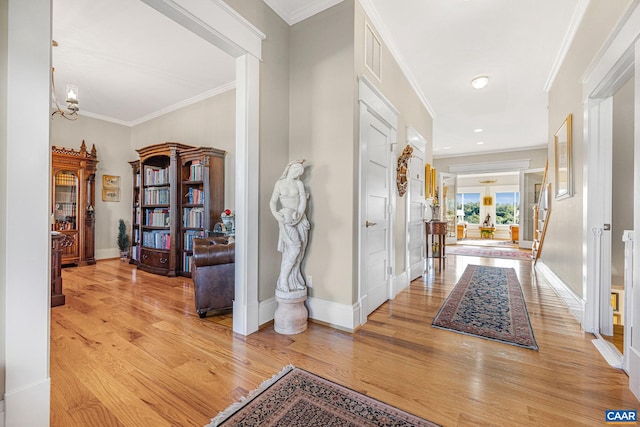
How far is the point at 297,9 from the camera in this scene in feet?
8.41

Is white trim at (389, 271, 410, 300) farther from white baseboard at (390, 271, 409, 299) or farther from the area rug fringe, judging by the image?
the area rug fringe

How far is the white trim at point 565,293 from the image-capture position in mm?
2578

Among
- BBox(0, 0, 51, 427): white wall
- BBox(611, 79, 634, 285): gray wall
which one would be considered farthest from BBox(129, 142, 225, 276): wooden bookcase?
BBox(611, 79, 634, 285): gray wall

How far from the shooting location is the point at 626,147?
257 centimetres

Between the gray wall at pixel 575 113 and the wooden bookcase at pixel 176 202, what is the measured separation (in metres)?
4.35

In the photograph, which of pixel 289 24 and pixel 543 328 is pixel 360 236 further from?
pixel 289 24

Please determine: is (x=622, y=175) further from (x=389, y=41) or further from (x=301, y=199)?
(x=301, y=199)

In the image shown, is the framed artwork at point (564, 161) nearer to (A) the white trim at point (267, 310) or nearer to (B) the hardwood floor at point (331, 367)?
(B) the hardwood floor at point (331, 367)

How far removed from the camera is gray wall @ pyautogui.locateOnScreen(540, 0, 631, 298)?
2.20 m

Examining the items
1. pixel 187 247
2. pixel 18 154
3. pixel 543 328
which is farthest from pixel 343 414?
pixel 187 247

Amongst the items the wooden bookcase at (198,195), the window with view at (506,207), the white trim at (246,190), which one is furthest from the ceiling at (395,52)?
the window with view at (506,207)

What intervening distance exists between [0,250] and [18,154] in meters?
0.39

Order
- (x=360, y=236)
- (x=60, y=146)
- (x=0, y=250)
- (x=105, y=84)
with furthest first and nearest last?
(x=60, y=146), (x=105, y=84), (x=360, y=236), (x=0, y=250)

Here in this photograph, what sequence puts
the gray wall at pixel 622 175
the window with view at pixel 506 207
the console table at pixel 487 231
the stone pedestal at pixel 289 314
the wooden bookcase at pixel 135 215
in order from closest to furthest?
1. the stone pedestal at pixel 289 314
2. the gray wall at pixel 622 175
3. the wooden bookcase at pixel 135 215
4. the console table at pixel 487 231
5. the window with view at pixel 506 207
